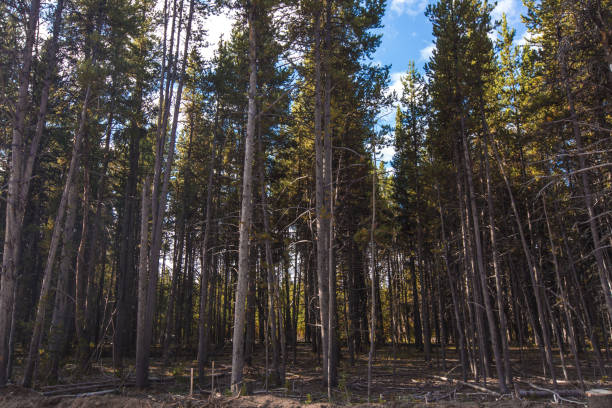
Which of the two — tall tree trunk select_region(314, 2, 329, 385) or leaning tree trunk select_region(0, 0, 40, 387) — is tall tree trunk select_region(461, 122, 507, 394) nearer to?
tall tree trunk select_region(314, 2, 329, 385)

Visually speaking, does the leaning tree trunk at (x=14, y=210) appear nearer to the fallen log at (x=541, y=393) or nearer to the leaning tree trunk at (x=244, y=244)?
the leaning tree trunk at (x=244, y=244)

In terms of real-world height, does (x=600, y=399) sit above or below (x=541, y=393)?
above

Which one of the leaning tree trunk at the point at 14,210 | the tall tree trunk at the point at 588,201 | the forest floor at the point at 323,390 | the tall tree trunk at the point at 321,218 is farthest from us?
the tall tree trunk at the point at 321,218

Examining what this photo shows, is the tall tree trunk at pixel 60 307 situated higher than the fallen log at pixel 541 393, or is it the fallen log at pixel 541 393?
the tall tree trunk at pixel 60 307

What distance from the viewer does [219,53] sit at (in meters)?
17.0

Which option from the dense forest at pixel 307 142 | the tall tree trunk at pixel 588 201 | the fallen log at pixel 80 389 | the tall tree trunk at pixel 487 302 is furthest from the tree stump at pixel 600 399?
the fallen log at pixel 80 389

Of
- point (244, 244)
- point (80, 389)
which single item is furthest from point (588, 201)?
point (80, 389)

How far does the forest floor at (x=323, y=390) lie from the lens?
7320 millimetres

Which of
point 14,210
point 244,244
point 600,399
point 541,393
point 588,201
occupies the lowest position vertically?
point 541,393

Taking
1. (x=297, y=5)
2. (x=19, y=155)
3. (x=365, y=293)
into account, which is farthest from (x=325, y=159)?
(x=365, y=293)

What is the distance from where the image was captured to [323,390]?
10.3m

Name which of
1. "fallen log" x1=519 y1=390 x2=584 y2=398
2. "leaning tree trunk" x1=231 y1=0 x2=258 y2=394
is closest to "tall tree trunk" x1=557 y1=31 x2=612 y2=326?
"fallen log" x1=519 y1=390 x2=584 y2=398

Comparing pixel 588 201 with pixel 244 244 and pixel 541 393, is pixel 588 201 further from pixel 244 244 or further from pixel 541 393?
pixel 244 244

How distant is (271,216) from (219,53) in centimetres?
765
